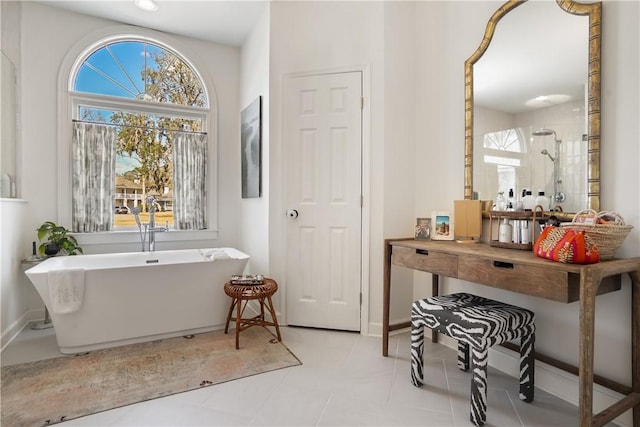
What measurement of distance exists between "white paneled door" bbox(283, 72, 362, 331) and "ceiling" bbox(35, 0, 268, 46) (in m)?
0.97

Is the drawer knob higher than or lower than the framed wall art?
lower

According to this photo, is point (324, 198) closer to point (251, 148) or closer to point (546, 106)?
point (251, 148)

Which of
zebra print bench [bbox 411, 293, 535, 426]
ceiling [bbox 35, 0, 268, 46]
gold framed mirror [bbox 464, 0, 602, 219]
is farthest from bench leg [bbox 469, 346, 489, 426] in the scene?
ceiling [bbox 35, 0, 268, 46]

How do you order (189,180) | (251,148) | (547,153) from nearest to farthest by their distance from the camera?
(547,153) < (251,148) < (189,180)

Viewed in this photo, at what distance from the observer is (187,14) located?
3.27 meters

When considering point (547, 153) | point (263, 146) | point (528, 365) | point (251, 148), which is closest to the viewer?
point (528, 365)

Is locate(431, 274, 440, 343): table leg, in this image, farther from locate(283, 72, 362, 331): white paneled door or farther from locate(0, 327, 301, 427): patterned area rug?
locate(0, 327, 301, 427): patterned area rug

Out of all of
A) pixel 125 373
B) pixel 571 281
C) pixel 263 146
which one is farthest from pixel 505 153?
pixel 125 373

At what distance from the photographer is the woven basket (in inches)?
58.6

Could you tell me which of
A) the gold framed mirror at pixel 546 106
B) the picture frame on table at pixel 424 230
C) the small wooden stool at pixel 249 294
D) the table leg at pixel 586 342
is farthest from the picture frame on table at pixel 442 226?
the small wooden stool at pixel 249 294

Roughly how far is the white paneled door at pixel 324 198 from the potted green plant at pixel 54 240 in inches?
76.7

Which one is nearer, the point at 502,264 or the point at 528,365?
the point at 502,264

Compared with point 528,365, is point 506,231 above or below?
above

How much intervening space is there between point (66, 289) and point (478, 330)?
8.35 ft
